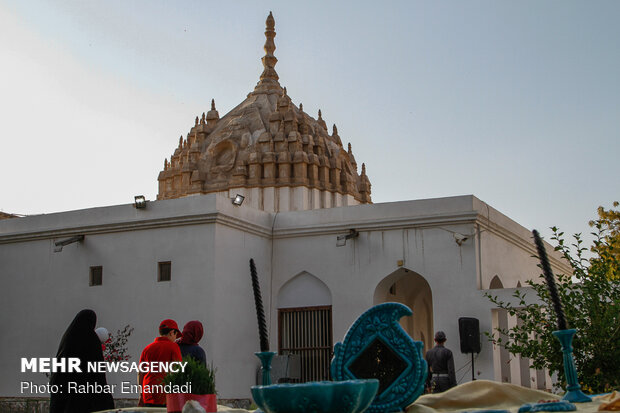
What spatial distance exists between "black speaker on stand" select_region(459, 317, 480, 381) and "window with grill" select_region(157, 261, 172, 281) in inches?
226

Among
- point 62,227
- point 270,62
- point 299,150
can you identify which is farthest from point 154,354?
Result: point 270,62

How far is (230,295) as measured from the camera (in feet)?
50.6

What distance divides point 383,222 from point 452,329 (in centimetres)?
254

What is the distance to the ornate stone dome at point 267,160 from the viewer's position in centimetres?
2378

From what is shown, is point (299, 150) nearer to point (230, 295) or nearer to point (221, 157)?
point (221, 157)

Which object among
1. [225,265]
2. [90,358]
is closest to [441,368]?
[225,265]

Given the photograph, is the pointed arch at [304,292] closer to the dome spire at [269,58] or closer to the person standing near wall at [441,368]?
the person standing near wall at [441,368]

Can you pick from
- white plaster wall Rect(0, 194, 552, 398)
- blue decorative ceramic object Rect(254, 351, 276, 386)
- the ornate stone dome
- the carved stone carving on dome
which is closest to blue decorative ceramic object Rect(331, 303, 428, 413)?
blue decorative ceramic object Rect(254, 351, 276, 386)

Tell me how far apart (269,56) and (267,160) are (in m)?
6.44

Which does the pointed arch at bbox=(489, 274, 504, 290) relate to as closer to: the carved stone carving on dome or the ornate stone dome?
the ornate stone dome

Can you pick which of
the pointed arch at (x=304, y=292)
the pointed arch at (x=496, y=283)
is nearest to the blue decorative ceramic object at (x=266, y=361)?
the pointed arch at (x=304, y=292)

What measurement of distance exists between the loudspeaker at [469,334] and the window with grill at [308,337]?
114 inches

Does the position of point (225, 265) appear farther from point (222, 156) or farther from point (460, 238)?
point (222, 156)

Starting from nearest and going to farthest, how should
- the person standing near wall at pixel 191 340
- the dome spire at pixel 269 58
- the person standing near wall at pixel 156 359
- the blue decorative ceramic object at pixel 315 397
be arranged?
the blue decorative ceramic object at pixel 315 397 < the person standing near wall at pixel 156 359 < the person standing near wall at pixel 191 340 < the dome spire at pixel 269 58
